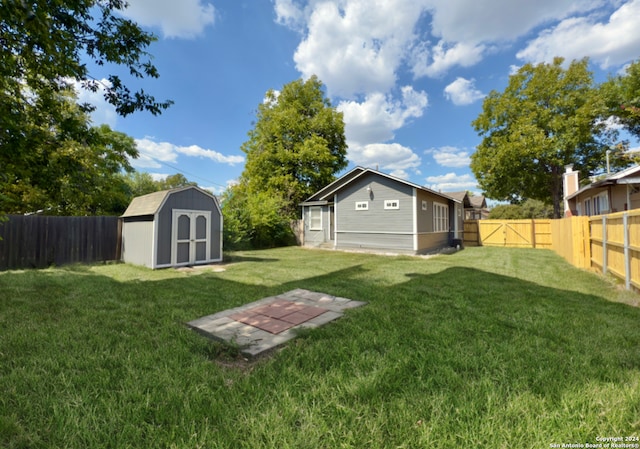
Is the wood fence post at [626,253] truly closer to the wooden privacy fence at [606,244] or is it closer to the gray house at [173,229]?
the wooden privacy fence at [606,244]

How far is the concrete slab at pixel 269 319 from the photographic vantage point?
9.99 feet

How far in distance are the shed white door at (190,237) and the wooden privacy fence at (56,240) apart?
2.59 metres

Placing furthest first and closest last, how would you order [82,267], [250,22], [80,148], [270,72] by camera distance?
1. [270,72]
2. [80,148]
3. [250,22]
4. [82,267]

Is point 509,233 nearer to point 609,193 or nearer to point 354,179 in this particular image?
point 609,193

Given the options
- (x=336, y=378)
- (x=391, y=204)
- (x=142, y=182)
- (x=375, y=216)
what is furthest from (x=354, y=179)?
(x=142, y=182)

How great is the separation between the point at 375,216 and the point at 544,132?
15.7 meters

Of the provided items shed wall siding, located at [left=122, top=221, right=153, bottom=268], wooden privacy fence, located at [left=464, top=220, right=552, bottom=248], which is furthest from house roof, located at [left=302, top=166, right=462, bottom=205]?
shed wall siding, located at [left=122, top=221, right=153, bottom=268]

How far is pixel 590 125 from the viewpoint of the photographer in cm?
1850

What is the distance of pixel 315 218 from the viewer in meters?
17.3

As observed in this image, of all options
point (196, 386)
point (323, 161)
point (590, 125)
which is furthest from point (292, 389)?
point (590, 125)

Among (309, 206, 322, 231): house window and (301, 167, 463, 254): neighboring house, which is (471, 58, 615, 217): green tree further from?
(309, 206, 322, 231): house window

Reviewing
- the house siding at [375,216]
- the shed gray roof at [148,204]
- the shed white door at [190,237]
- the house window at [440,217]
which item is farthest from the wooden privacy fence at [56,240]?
the house window at [440,217]

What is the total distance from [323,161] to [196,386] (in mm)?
21037

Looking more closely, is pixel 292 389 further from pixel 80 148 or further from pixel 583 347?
pixel 80 148
